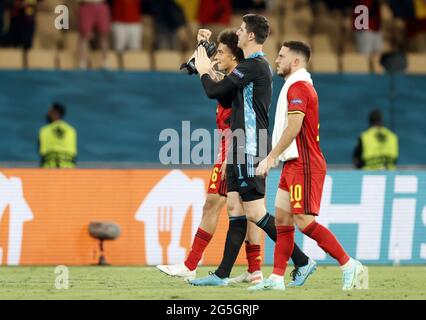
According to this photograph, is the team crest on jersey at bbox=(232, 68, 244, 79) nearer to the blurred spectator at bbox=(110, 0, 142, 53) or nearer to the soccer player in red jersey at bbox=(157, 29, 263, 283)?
the soccer player in red jersey at bbox=(157, 29, 263, 283)

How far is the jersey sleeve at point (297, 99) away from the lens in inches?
401

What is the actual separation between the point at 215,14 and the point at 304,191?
10.9 m

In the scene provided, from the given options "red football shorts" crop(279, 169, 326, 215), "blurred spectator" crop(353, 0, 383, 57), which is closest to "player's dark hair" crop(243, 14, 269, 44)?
"red football shorts" crop(279, 169, 326, 215)

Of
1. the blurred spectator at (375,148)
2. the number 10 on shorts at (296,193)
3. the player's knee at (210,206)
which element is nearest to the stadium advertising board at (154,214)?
the player's knee at (210,206)

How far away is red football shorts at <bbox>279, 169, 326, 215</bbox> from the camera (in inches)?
403

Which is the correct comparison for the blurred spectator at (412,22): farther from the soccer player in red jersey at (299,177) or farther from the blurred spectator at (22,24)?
the soccer player in red jersey at (299,177)

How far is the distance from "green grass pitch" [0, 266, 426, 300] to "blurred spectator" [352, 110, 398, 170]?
4672 mm

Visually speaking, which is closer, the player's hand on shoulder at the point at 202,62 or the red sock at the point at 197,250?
the player's hand on shoulder at the point at 202,62

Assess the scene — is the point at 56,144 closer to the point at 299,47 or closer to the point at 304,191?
the point at 299,47

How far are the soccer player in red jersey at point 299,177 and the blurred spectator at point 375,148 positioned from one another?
785cm

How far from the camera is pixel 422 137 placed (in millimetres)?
21047

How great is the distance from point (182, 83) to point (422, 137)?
4.15 meters

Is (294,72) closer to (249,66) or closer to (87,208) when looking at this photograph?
(249,66)
